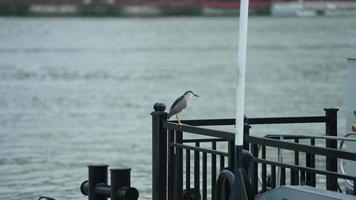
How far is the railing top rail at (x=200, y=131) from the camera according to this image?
8.20 m

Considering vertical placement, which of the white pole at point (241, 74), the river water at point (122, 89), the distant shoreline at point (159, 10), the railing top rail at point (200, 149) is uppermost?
the distant shoreline at point (159, 10)

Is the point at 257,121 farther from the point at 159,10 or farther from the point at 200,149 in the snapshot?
the point at 159,10

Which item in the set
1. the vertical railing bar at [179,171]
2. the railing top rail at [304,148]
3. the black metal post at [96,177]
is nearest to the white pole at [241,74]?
the railing top rail at [304,148]

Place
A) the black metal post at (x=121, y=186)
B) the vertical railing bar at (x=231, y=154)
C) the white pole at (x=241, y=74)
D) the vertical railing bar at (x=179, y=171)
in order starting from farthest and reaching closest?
the black metal post at (x=121, y=186) → the vertical railing bar at (x=179, y=171) → the vertical railing bar at (x=231, y=154) → the white pole at (x=241, y=74)

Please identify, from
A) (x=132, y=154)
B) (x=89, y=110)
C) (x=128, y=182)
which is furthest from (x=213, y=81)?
(x=128, y=182)

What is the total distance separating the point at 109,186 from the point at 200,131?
174cm

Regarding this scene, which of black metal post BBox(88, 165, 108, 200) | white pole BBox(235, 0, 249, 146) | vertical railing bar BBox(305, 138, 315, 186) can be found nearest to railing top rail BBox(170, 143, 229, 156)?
vertical railing bar BBox(305, 138, 315, 186)

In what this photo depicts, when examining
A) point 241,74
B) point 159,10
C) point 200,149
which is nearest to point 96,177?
point 200,149

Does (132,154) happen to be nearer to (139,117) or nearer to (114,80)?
(139,117)

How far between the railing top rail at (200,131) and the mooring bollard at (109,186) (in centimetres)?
76

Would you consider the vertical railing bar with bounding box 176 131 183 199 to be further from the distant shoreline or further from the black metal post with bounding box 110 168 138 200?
the distant shoreline

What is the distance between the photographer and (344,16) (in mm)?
153875

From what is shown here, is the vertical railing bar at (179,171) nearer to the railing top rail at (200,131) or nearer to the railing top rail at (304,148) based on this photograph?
the railing top rail at (200,131)

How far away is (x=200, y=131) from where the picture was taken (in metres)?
8.54
